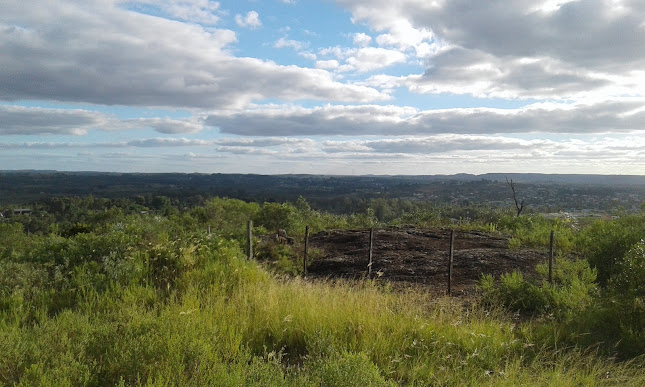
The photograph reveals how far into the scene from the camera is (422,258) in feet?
39.7

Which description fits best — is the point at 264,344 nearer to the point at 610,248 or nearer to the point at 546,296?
the point at 546,296

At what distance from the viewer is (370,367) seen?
384 centimetres

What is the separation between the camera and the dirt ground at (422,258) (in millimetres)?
10250

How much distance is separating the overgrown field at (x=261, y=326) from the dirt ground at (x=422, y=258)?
157 cm

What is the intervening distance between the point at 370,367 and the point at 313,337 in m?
1.13

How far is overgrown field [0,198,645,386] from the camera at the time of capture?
3.90m

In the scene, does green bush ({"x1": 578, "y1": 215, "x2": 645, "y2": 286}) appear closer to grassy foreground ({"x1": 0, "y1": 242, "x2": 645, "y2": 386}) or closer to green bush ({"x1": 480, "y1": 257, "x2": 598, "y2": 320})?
green bush ({"x1": 480, "y1": 257, "x2": 598, "y2": 320})

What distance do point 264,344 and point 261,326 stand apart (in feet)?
1.12

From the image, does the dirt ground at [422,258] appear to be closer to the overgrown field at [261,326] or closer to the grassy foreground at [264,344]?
the overgrown field at [261,326]

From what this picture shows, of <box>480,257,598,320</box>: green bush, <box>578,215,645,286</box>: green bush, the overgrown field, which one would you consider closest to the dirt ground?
<box>480,257,598,320</box>: green bush

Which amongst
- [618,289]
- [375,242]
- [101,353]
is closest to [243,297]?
[101,353]

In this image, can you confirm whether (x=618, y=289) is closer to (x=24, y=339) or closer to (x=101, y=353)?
(x=101, y=353)

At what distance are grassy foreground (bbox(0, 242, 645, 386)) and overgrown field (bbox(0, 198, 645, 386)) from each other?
20mm

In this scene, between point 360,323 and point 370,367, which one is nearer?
point 370,367
